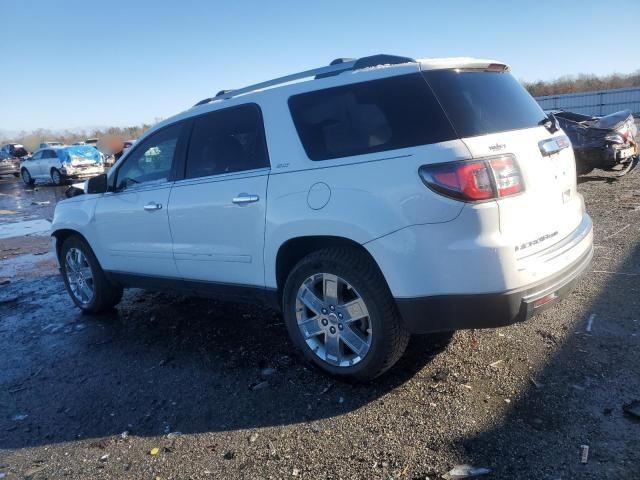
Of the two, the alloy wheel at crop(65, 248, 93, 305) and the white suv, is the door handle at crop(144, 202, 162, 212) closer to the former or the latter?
the white suv

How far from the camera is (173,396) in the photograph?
3.56 meters

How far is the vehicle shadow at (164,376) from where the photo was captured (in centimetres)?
325

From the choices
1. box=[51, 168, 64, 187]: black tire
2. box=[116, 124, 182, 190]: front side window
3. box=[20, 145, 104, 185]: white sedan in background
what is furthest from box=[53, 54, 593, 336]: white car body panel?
box=[51, 168, 64, 187]: black tire

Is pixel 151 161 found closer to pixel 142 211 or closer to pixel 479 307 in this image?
pixel 142 211

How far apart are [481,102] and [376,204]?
93 cm

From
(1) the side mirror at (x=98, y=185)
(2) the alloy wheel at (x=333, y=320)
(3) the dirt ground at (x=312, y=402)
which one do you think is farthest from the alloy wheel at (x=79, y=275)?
(2) the alloy wheel at (x=333, y=320)

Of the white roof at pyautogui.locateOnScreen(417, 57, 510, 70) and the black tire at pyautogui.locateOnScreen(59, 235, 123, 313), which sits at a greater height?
the white roof at pyautogui.locateOnScreen(417, 57, 510, 70)

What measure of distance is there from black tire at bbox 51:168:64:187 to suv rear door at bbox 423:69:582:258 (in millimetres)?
22975

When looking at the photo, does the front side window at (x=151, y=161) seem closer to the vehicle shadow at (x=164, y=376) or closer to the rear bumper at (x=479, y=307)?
the vehicle shadow at (x=164, y=376)

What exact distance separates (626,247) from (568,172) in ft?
9.98

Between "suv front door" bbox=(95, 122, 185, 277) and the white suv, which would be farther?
"suv front door" bbox=(95, 122, 185, 277)

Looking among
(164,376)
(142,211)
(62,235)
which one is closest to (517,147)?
(164,376)

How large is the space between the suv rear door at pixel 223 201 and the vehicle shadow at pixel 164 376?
0.67 m

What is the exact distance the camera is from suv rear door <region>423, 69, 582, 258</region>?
280 centimetres
